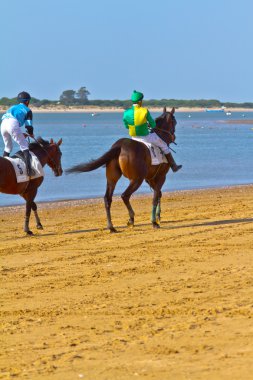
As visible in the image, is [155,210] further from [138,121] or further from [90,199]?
[90,199]

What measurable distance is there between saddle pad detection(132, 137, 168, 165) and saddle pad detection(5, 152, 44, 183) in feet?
5.23

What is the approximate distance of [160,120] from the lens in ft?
53.9

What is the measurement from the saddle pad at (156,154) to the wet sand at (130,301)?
107 cm

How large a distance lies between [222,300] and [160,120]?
25.6 feet

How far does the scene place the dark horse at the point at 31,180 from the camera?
15.0m

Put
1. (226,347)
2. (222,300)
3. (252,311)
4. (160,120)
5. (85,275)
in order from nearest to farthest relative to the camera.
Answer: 1. (226,347)
2. (252,311)
3. (222,300)
4. (85,275)
5. (160,120)

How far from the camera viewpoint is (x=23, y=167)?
15.2 metres

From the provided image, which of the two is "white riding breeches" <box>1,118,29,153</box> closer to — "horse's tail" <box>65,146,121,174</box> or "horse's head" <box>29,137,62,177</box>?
"horse's head" <box>29,137,62,177</box>

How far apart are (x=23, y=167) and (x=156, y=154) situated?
2167mm

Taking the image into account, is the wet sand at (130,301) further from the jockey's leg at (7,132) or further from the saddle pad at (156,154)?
the jockey's leg at (7,132)

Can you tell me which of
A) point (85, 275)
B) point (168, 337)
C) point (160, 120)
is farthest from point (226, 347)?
point (160, 120)

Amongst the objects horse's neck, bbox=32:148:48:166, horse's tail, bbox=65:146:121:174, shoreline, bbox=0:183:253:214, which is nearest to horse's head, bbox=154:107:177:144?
horse's tail, bbox=65:146:121:174

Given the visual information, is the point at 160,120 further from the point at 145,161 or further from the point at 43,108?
the point at 43,108

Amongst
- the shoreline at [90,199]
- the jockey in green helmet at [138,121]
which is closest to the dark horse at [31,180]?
the jockey in green helmet at [138,121]
